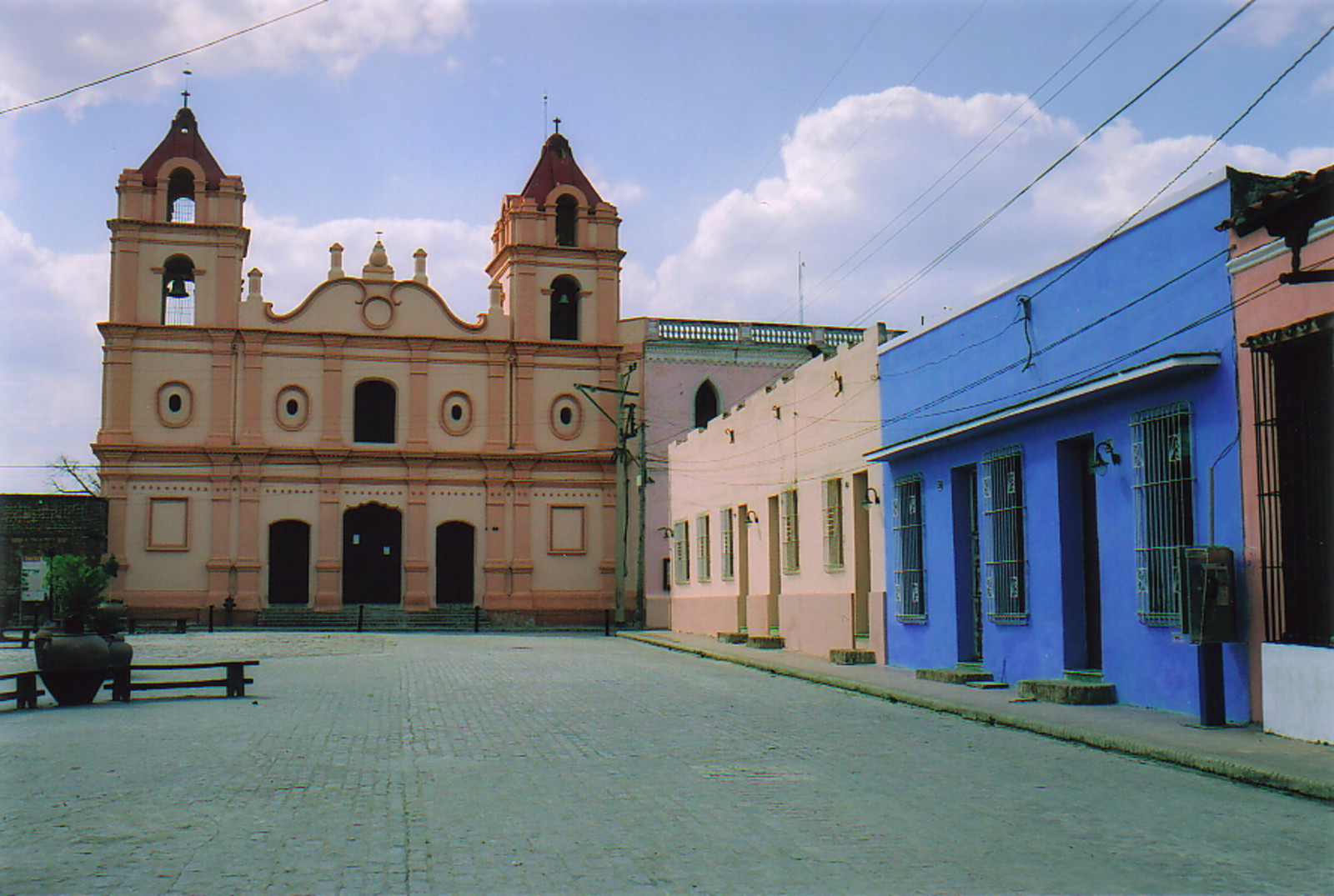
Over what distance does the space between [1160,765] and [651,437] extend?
33118 millimetres

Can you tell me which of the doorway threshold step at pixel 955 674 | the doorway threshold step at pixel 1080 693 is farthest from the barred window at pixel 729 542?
the doorway threshold step at pixel 1080 693

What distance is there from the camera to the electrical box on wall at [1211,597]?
11.7m

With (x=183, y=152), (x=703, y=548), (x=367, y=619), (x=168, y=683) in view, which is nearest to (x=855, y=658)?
(x=168, y=683)

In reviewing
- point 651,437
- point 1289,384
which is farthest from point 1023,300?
point 651,437

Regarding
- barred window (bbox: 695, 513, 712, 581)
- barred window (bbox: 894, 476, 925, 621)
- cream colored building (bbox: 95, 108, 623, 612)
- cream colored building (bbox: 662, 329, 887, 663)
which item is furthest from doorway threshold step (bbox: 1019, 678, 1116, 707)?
cream colored building (bbox: 95, 108, 623, 612)

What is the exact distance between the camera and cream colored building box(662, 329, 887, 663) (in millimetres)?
21828

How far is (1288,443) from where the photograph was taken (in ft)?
37.8

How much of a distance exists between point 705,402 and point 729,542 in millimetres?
13077

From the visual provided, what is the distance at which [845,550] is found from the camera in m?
22.3

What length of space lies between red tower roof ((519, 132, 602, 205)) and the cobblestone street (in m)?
32.0

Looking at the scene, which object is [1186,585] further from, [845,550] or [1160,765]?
[845,550]

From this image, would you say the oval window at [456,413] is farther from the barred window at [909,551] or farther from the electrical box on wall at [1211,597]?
the electrical box on wall at [1211,597]

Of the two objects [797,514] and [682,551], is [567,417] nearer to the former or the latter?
[682,551]

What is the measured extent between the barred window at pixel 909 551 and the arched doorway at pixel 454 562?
23.9 metres
